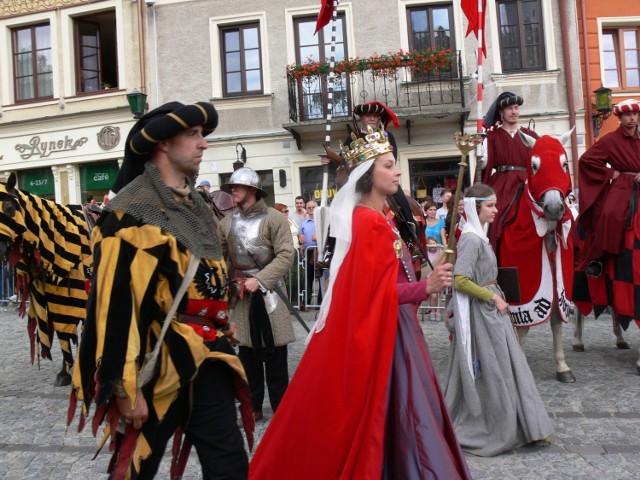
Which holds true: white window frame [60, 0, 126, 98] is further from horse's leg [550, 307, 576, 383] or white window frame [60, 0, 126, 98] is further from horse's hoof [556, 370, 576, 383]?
horse's hoof [556, 370, 576, 383]

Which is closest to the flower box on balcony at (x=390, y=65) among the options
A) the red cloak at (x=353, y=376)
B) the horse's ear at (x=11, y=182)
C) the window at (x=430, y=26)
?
the window at (x=430, y=26)

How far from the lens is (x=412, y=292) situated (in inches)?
121

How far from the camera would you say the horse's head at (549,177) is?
208 inches

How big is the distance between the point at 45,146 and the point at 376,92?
900 centimetres

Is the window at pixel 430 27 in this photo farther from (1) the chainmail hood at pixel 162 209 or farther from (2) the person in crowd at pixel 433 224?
(1) the chainmail hood at pixel 162 209

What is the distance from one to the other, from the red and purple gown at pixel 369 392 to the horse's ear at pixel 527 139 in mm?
3338

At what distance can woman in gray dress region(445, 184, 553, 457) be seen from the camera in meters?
4.16

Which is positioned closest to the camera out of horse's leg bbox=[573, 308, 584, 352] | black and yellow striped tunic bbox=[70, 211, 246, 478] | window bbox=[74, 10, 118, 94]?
black and yellow striped tunic bbox=[70, 211, 246, 478]

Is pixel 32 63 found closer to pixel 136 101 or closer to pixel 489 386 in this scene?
pixel 136 101

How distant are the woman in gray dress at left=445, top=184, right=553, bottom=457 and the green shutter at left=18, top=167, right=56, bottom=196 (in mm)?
15788

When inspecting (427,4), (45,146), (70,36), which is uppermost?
(70,36)

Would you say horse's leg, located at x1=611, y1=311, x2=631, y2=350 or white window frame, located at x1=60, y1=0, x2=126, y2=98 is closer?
horse's leg, located at x1=611, y1=311, x2=631, y2=350

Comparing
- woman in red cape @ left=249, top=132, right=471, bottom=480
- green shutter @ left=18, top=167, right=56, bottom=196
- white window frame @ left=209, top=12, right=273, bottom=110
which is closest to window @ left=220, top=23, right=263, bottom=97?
white window frame @ left=209, top=12, right=273, bottom=110

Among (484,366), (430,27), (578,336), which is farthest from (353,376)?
(430,27)
